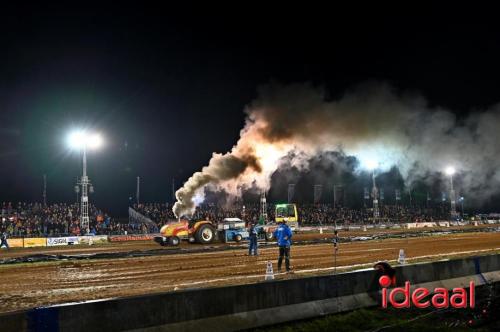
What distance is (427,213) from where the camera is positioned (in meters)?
82.9

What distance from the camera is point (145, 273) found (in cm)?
1678

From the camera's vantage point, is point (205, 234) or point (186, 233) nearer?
point (205, 234)

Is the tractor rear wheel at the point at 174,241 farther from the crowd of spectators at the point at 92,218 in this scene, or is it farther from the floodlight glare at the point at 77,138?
the floodlight glare at the point at 77,138

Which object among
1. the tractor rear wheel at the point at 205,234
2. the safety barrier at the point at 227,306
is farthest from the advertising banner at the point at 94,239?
the safety barrier at the point at 227,306

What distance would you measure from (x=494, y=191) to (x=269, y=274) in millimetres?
77480

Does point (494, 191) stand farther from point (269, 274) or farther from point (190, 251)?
point (269, 274)

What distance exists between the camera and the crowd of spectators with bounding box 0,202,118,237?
37.8 meters

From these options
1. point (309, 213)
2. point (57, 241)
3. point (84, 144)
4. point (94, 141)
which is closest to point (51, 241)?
point (57, 241)

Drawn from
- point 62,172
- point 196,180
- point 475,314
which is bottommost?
point 475,314

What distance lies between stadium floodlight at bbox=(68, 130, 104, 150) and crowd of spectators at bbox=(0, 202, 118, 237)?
6.48 m

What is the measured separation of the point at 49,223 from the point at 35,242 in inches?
196

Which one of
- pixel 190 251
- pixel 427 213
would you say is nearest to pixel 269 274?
pixel 190 251

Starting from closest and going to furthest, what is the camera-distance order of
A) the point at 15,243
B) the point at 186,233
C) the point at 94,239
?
1. the point at 186,233
2. the point at 15,243
3. the point at 94,239

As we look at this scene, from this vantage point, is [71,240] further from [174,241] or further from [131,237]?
[174,241]
